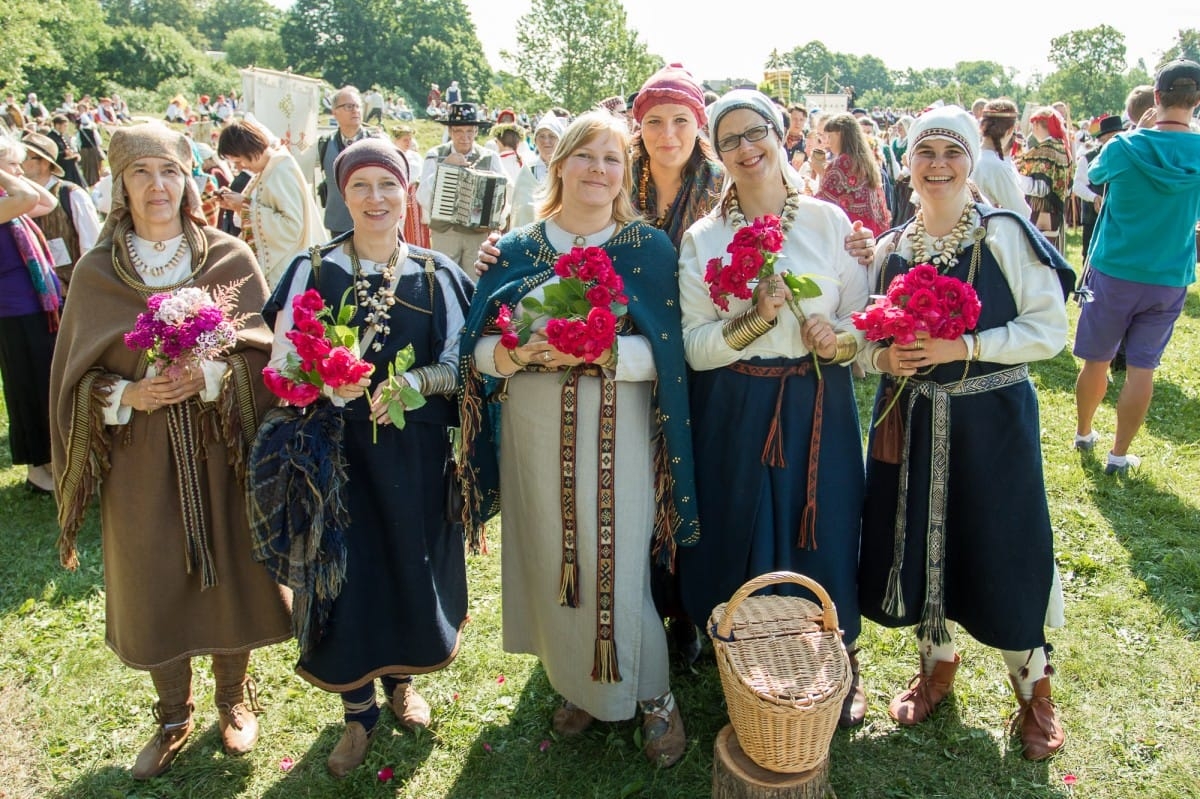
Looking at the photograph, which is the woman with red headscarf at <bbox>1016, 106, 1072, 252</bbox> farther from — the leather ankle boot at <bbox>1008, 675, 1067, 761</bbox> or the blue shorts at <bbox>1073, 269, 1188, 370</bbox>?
the leather ankle boot at <bbox>1008, 675, 1067, 761</bbox>

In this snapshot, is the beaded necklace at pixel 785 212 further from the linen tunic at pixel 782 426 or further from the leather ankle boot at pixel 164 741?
the leather ankle boot at pixel 164 741

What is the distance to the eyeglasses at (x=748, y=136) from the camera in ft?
9.07

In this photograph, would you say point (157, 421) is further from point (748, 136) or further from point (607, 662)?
point (748, 136)

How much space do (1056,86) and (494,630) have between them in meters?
76.0

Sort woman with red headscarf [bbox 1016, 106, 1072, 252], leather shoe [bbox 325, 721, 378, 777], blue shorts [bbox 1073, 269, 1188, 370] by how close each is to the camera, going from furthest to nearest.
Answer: woman with red headscarf [bbox 1016, 106, 1072, 252] < blue shorts [bbox 1073, 269, 1188, 370] < leather shoe [bbox 325, 721, 378, 777]

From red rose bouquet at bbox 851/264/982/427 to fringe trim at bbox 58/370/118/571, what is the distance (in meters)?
2.64

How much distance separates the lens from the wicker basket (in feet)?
7.72

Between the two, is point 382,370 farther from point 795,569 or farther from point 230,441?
point 795,569

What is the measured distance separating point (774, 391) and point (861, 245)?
1.96ft

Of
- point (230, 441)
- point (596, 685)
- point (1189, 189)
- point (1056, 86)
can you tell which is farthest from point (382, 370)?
point (1056, 86)

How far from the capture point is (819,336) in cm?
270

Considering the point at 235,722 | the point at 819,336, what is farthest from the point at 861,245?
the point at 235,722

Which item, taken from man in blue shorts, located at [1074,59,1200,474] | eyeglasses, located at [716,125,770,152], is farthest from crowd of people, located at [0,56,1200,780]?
man in blue shorts, located at [1074,59,1200,474]

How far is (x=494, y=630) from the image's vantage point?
4.07 m
